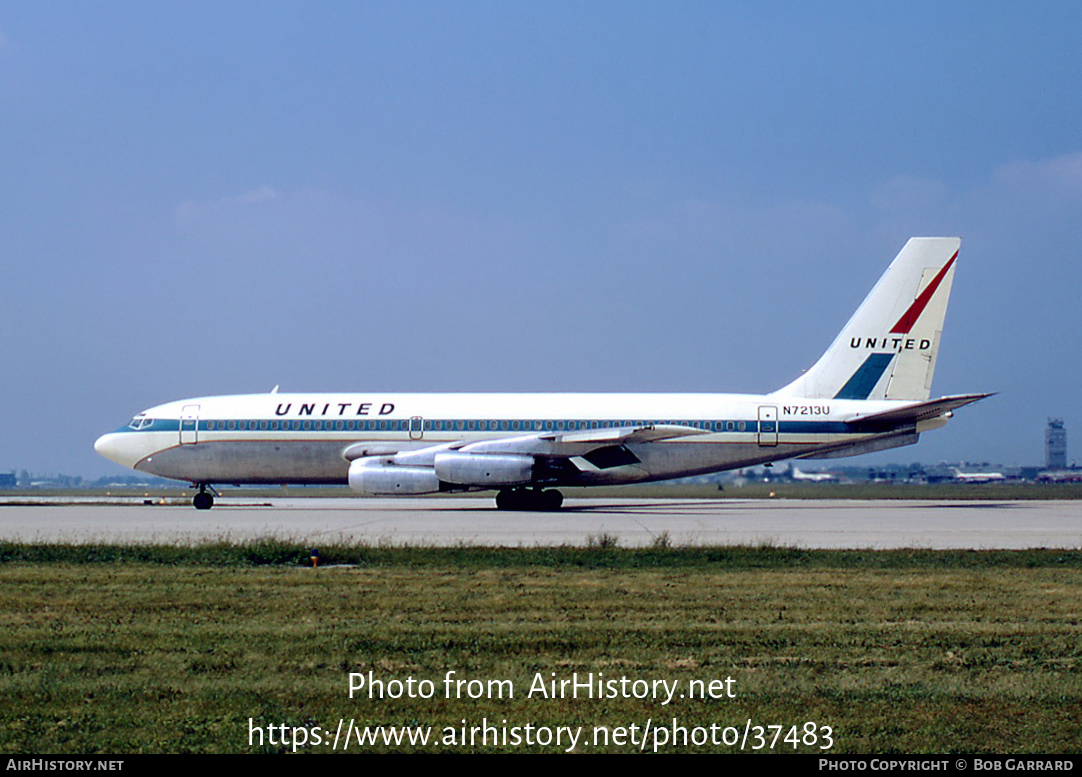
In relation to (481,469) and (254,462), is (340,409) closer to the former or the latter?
(254,462)

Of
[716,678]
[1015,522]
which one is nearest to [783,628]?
[716,678]

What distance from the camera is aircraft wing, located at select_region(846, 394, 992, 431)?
1280 inches

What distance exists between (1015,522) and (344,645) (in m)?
21.5

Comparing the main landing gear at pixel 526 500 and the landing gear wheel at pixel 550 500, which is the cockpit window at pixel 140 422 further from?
the landing gear wheel at pixel 550 500

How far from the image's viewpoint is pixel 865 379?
3494cm

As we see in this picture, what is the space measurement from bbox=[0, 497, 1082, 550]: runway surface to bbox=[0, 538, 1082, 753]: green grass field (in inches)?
159

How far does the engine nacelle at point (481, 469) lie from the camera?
103 feet

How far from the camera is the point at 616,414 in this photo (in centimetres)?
3419

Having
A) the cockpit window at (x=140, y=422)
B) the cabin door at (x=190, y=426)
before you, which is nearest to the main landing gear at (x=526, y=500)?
the cabin door at (x=190, y=426)

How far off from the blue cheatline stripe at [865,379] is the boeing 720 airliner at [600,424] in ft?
0.11

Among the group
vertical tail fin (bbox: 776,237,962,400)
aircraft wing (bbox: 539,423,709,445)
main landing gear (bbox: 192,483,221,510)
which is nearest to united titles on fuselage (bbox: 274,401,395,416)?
main landing gear (bbox: 192,483,221,510)

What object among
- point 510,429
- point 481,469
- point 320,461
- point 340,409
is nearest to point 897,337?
point 510,429

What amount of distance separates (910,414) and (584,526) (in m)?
14.4

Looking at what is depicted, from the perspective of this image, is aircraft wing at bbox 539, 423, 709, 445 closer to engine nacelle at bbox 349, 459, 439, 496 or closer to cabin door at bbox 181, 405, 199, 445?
engine nacelle at bbox 349, 459, 439, 496
